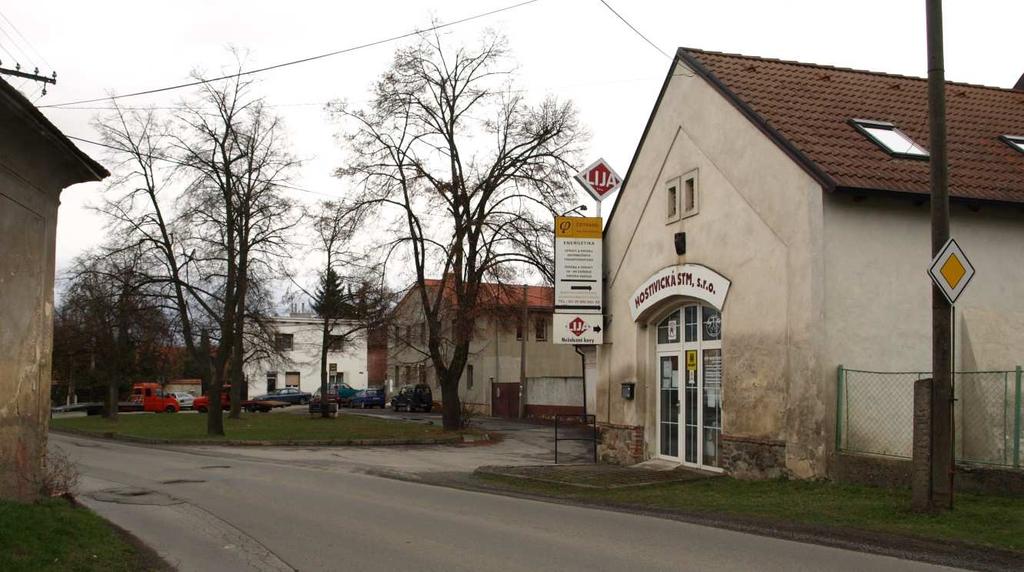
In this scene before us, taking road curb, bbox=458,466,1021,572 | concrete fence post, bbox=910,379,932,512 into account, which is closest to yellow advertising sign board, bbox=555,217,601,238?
road curb, bbox=458,466,1021,572

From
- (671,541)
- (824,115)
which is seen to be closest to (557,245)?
(824,115)

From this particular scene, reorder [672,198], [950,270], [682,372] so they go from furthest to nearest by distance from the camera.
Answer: [672,198] → [682,372] → [950,270]

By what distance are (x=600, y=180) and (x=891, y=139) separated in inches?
243

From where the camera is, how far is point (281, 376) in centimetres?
8469

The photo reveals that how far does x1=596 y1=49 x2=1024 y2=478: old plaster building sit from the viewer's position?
46.7 feet

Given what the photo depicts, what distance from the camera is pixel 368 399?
6556 cm

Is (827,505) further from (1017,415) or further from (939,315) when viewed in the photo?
(939,315)

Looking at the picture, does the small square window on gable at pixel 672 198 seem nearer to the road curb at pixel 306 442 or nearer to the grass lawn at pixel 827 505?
the grass lawn at pixel 827 505

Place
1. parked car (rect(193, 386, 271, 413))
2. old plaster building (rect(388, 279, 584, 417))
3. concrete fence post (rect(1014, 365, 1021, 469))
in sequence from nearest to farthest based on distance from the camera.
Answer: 1. concrete fence post (rect(1014, 365, 1021, 469))
2. old plaster building (rect(388, 279, 584, 417))
3. parked car (rect(193, 386, 271, 413))

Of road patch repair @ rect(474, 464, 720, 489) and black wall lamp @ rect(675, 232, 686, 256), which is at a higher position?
black wall lamp @ rect(675, 232, 686, 256)

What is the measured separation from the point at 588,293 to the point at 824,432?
744cm

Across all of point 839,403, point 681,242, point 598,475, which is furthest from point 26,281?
point 681,242

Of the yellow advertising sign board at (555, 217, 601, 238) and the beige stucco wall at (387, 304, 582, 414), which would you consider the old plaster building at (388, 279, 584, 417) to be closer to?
the beige stucco wall at (387, 304, 582, 414)

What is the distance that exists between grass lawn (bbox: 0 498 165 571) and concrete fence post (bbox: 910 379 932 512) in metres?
8.32
